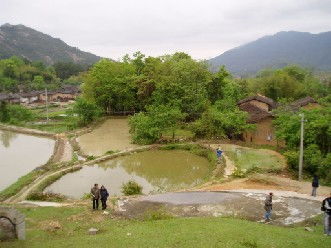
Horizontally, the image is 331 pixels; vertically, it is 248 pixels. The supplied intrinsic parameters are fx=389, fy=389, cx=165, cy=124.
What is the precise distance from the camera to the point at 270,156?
1403 inches

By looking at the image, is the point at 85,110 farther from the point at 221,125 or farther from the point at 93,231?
the point at 93,231

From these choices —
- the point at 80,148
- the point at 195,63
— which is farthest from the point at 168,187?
the point at 195,63

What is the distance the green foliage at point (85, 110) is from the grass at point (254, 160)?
1025 inches

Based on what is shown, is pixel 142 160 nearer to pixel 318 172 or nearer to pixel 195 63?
pixel 318 172

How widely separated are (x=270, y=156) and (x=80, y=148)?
20711mm

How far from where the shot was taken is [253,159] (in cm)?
3503

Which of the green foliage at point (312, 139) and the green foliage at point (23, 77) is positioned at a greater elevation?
the green foliage at point (23, 77)

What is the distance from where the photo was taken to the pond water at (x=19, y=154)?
113ft

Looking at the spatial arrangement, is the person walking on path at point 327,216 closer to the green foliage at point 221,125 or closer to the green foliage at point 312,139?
the green foliage at point 312,139

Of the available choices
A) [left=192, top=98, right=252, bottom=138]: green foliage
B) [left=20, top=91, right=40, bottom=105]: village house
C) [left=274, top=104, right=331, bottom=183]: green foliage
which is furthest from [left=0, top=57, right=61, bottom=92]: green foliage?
[left=274, top=104, right=331, bottom=183]: green foliage

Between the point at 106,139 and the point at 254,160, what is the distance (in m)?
20.9

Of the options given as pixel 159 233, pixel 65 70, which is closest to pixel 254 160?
pixel 159 233

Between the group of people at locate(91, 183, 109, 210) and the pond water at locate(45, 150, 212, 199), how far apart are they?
639 centimetres

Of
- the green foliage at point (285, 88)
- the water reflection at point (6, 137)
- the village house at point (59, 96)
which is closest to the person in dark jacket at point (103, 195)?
the water reflection at point (6, 137)
